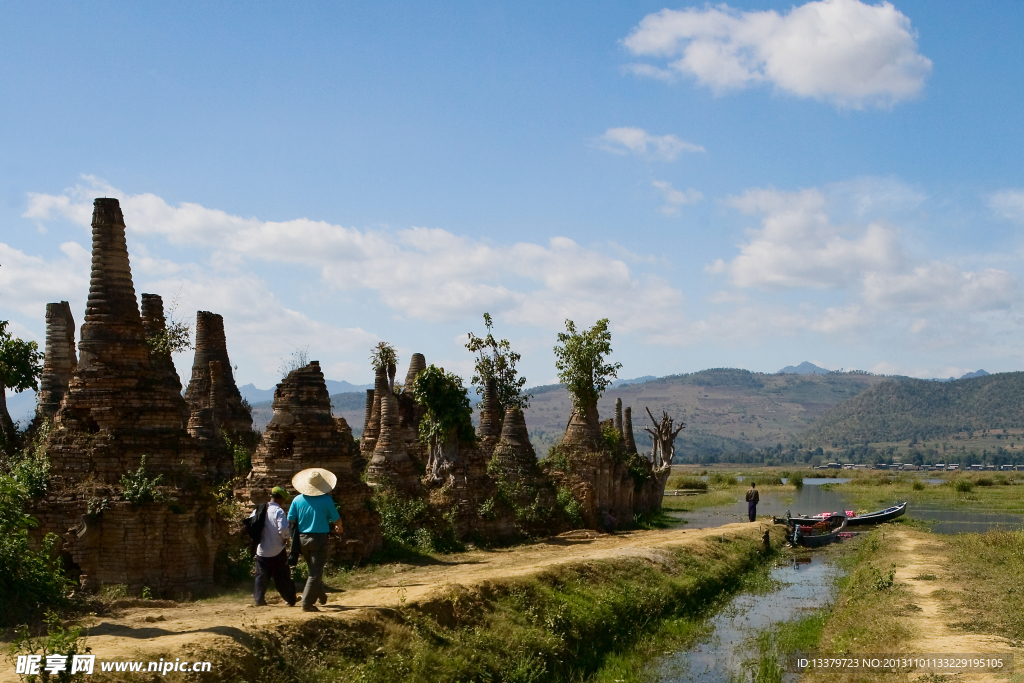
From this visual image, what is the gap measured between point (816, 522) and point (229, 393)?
21.8 meters

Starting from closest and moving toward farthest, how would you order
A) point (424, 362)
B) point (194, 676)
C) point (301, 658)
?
1. point (194, 676)
2. point (301, 658)
3. point (424, 362)

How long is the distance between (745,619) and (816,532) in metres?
14.9

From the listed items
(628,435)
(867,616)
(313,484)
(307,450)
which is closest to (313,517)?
(313,484)

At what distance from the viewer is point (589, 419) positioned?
34.2m

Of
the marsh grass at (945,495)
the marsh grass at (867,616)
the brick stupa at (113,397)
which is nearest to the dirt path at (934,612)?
the marsh grass at (867,616)

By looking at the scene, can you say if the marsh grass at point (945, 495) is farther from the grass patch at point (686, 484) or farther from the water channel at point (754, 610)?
the grass patch at point (686, 484)

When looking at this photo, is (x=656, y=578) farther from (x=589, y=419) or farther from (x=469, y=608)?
(x=589, y=419)

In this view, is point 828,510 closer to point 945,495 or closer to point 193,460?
point 945,495

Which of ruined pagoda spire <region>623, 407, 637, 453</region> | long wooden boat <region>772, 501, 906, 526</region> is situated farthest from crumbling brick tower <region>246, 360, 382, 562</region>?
ruined pagoda spire <region>623, 407, 637, 453</region>

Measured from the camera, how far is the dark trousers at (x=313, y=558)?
10477 mm

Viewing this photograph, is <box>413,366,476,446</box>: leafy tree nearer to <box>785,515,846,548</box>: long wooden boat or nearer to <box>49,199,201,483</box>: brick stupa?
<box>49,199,201,483</box>: brick stupa

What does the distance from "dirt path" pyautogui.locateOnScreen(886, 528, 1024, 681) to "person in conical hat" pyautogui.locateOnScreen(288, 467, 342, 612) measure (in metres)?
8.74

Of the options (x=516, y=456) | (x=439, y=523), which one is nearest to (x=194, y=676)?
(x=439, y=523)

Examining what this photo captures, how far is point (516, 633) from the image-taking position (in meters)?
13.7
